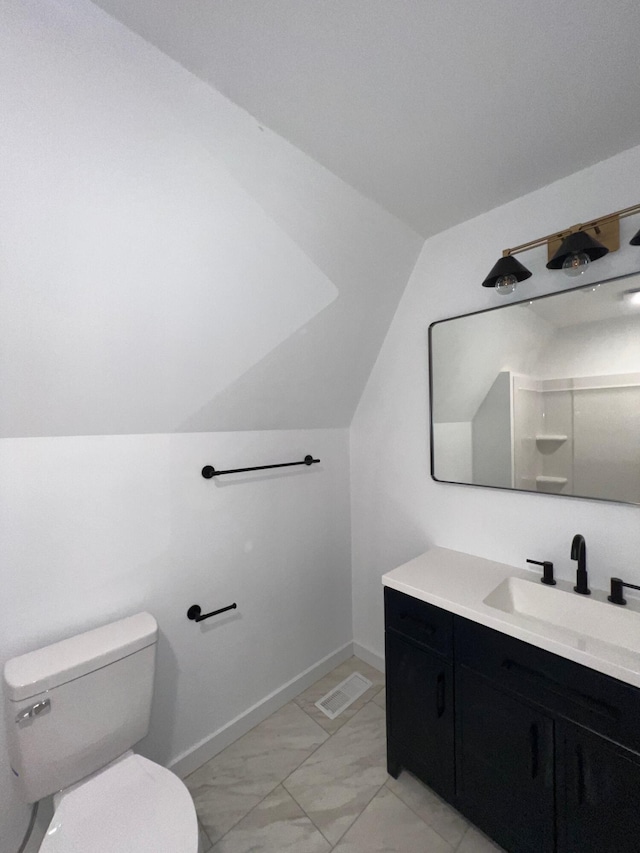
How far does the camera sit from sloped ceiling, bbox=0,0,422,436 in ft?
2.76

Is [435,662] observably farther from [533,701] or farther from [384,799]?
[384,799]

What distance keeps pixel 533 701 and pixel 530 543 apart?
0.59 metres

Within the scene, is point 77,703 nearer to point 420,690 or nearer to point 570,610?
point 420,690

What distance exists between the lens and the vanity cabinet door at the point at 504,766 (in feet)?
3.60

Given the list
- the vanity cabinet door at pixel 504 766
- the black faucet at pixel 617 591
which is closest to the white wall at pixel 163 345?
the vanity cabinet door at pixel 504 766

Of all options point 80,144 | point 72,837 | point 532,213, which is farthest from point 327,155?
point 72,837

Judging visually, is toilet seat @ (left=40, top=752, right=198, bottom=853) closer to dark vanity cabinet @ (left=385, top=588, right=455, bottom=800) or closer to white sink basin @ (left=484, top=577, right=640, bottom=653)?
dark vanity cabinet @ (left=385, top=588, right=455, bottom=800)

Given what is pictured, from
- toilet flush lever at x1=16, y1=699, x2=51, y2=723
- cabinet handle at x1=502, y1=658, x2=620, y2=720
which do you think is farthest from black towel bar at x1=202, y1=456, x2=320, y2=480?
cabinet handle at x1=502, y1=658, x2=620, y2=720

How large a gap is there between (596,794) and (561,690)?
0.26m

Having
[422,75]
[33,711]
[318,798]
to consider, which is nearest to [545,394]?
[422,75]

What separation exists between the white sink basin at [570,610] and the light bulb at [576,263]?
115cm

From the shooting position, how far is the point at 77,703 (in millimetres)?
1122

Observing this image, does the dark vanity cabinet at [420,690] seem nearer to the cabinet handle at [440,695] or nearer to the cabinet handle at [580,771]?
the cabinet handle at [440,695]

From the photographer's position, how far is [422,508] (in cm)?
193
